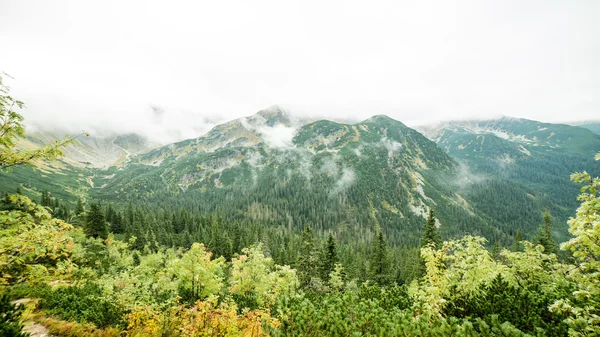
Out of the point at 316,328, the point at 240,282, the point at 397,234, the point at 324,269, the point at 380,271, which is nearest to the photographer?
the point at 316,328

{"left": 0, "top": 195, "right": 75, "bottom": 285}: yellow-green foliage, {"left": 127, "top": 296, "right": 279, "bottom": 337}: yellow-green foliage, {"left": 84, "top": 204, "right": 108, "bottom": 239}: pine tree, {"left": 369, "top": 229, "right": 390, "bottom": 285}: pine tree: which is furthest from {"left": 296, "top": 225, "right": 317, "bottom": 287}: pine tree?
{"left": 84, "top": 204, "right": 108, "bottom": 239}: pine tree

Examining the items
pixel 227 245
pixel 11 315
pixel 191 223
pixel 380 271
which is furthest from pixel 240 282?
pixel 191 223

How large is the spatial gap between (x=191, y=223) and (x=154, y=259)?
249ft

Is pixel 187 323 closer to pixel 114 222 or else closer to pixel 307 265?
pixel 307 265

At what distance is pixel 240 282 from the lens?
24703 millimetres

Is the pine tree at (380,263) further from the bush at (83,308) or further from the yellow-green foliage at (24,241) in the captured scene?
the yellow-green foliage at (24,241)

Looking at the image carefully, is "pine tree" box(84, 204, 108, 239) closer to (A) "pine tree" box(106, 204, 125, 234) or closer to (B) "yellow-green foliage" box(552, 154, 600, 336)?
(A) "pine tree" box(106, 204, 125, 234)

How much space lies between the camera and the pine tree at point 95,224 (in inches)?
2122

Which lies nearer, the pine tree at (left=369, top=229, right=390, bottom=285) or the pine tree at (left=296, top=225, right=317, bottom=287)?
the pine tree at (left=296, top=225, right=317, bottom=287)

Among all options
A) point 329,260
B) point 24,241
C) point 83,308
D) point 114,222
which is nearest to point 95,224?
point 114,222

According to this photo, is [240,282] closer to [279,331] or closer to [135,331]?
[135,331]

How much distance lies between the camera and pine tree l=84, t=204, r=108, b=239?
53.9 meters

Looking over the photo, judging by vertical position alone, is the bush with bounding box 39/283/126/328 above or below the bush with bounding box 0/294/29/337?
below

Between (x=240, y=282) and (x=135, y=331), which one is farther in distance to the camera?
(x=240, y=282)
